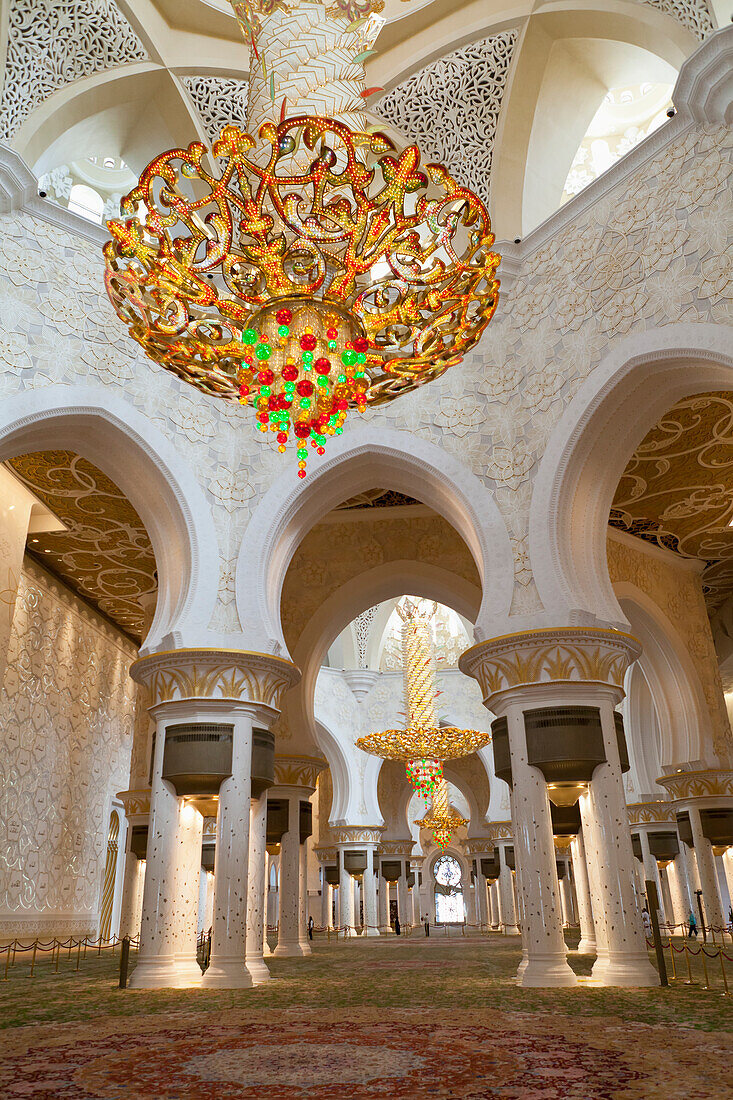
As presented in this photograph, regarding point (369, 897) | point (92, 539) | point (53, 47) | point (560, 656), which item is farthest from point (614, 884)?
point (369, 897)

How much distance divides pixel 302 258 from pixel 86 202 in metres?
6.88

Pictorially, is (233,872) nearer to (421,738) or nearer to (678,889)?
(421,738)

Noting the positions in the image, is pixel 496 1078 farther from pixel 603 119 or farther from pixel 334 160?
pixel 603 119

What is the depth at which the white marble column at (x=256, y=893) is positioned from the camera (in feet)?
21.9

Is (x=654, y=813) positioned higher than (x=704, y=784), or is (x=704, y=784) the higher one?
(x=704, y=784)

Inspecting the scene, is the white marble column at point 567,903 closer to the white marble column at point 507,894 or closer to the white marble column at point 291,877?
the white marble column at point 507,894

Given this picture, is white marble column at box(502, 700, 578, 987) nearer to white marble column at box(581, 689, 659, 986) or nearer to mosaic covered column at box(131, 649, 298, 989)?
white marble column at box(581, 689, 659, 986)

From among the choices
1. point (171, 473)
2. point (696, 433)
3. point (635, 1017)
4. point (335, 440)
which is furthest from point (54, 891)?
point (696, 433)

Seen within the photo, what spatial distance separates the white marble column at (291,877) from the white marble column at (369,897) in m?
6.47

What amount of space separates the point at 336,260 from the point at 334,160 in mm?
549

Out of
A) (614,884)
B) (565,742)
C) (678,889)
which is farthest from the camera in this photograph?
(678,889)

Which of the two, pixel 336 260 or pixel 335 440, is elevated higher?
pixel 335 440

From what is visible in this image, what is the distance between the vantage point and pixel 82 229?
748 cm

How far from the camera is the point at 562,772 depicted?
6.05 metres
